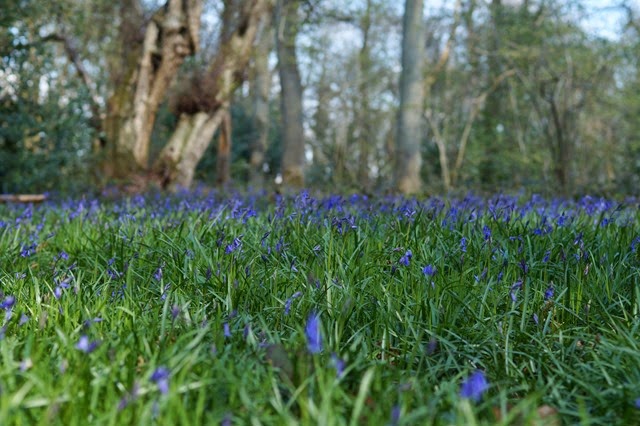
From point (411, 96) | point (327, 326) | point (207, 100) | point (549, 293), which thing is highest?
point (411, 96)

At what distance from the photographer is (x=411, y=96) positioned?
1209 centimetres

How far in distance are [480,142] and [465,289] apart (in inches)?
748

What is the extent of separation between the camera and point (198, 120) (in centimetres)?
1260

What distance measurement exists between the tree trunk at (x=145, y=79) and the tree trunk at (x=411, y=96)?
4.39 metres

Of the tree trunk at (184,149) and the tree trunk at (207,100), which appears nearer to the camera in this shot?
the tree trunk at (184,149)

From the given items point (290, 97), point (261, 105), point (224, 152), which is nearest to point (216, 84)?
point (290, 97)

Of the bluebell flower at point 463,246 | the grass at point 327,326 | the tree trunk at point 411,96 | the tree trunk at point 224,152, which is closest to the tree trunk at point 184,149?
the tree trunk at point 411,96

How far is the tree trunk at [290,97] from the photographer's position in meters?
15.0

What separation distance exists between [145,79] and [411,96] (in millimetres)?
5431

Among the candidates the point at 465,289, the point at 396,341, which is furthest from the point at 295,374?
the point at 465,289

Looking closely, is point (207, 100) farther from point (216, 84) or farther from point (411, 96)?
point (411, 96)

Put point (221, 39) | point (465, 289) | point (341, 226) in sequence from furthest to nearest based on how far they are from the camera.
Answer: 1. point (221, 39)
2. point (341, 226)
3. point (465, 289)

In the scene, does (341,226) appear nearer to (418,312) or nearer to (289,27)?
(418,312)

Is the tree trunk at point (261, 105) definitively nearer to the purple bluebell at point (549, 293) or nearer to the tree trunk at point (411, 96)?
the tree trunk at point (411, 96)
